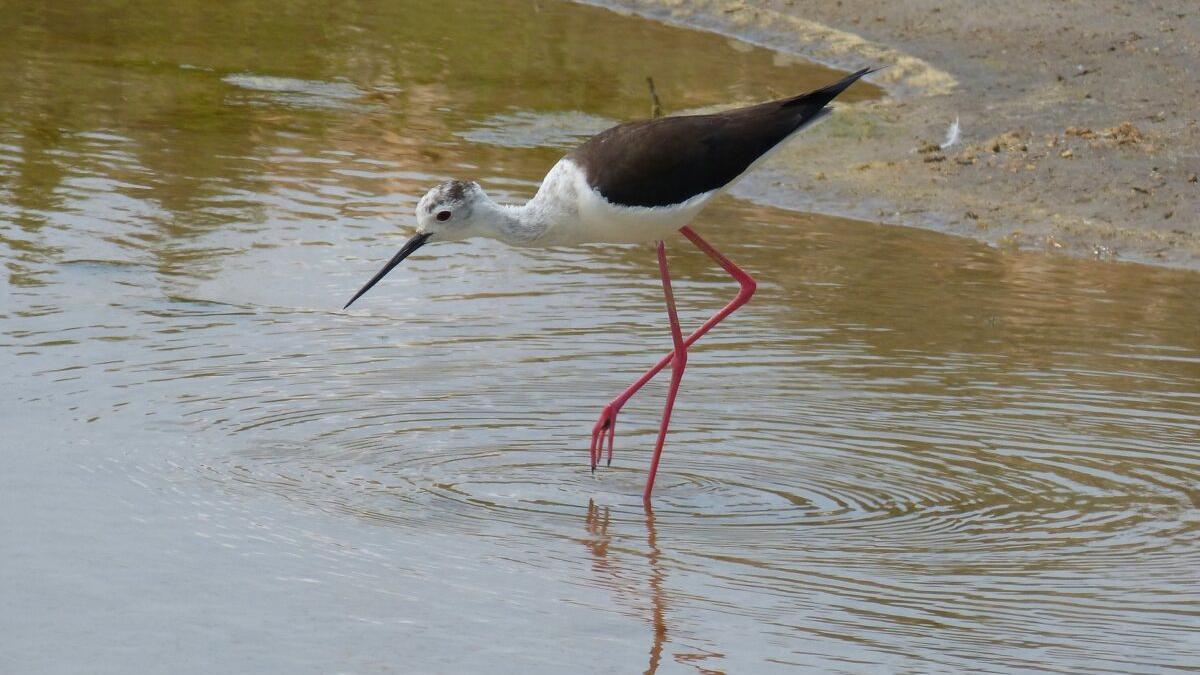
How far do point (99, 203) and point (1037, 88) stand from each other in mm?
6315

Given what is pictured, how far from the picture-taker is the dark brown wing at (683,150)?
5.68 m

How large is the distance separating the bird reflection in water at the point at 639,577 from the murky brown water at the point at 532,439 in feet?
0.05

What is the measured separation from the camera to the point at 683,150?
5.88 metres

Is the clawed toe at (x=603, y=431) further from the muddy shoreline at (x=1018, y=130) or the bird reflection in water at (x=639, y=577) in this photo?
the muddy shoreline at (x=1018, y=130)

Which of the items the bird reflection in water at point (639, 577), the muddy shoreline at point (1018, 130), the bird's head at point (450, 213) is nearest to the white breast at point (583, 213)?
the bird's head at point (450, 213)

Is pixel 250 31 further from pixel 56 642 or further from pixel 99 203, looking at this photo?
pixel 56 642

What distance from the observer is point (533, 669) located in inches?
159

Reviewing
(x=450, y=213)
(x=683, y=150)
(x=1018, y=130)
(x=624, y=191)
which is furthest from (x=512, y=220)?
(x=1018, y=130)

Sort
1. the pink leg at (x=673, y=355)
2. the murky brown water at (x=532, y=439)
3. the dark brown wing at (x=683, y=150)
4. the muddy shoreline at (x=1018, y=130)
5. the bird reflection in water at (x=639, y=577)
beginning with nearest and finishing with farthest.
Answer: the bird reflection in water at (x=639, y=577) → the murky brown water at (x=532, y=439) → the dark brown wing at (x=683, y=150) → the pink leg at (x=673, y=355) → the muddy shoreline at (x=1018, y=130)

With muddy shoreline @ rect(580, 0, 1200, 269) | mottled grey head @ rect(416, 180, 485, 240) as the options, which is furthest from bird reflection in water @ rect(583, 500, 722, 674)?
muddy shoreline @ rect(580, 0, 1200, 269)

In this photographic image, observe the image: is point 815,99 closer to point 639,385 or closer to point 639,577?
point 639,385

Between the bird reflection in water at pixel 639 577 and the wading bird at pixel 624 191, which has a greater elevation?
the wading bird at pixel 624 191

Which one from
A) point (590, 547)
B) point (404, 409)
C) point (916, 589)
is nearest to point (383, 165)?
point (404, 409)

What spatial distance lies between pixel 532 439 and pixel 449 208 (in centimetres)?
87
